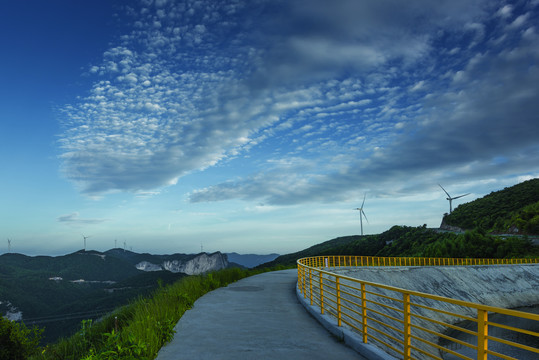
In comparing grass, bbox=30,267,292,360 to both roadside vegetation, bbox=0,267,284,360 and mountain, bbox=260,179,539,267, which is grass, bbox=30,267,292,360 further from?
mountain, bbox=260,179,539,267

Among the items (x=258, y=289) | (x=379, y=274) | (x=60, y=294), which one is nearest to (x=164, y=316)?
(x=258, y=289)

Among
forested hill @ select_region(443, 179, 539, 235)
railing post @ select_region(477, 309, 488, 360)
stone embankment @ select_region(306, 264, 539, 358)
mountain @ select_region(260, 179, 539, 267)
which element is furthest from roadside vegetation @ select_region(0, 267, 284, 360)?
forested hill @ select_region(443, 179, 539, 235)

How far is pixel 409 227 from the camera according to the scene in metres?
118

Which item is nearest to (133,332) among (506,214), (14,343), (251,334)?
(251,334)

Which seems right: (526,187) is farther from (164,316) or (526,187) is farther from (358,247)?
(164,316)

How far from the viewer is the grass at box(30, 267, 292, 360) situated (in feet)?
23.5

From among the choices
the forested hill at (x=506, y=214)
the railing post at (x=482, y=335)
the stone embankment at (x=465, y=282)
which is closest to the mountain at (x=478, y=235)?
the forested hill at (x=506, y=214)

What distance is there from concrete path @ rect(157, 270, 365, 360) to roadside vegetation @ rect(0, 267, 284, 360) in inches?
14.8

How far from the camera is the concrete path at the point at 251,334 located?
7895mm

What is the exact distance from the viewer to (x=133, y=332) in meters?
8.21

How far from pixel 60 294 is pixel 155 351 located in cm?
22335

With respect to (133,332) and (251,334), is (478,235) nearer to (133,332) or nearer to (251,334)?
(251,334)

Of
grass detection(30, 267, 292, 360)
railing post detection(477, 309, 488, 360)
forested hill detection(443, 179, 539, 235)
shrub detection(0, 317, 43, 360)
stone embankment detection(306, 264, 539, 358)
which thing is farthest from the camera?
forested hill detection(443, 179, 539, 235)

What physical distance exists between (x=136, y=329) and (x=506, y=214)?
121720 mm
